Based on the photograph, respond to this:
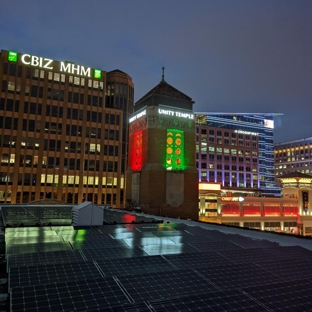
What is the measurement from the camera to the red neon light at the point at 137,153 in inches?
2191

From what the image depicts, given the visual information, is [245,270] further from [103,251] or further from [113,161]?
[113,161]

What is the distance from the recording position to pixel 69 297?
7328 mm

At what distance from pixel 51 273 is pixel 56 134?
92.2 metres

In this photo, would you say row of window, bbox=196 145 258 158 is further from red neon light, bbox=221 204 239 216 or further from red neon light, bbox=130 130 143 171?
red neon light, bbox=130 130 143 171

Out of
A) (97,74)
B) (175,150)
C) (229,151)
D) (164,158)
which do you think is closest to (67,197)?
(97,74)

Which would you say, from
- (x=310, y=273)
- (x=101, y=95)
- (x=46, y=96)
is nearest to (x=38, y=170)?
(x=46, y=96)

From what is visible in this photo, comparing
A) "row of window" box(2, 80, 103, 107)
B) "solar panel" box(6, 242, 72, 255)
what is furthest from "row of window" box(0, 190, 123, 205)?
"solar panel" box(6, 242, 72, 255)

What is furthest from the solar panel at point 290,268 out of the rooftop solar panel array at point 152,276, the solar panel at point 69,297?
the solar panel at point 69,297

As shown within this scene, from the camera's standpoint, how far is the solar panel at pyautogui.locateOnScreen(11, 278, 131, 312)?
267 inches

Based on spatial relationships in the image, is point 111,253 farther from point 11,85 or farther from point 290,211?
point 290,211

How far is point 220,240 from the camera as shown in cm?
1562

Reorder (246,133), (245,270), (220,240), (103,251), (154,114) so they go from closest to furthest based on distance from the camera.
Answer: (245,270), (103,251), (220,240), (154,114), (246,133)

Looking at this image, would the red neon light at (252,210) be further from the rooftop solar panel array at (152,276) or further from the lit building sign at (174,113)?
the rooftop solar panel array at (152,276)

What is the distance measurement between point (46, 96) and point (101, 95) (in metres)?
19.4
